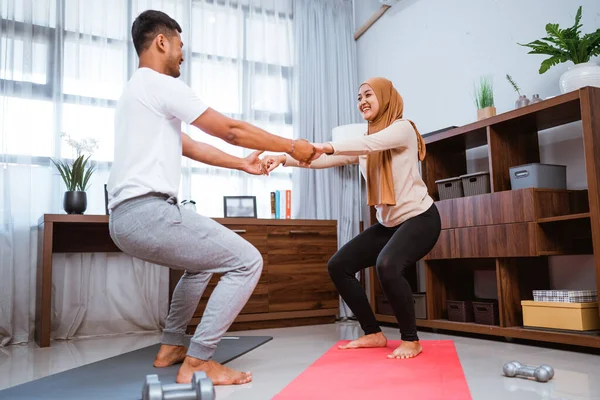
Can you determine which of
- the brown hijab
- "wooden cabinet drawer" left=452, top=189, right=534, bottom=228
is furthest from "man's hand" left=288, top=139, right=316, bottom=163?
"wooden cabinet drawer" left=452, top=189, right=534, bottom=228

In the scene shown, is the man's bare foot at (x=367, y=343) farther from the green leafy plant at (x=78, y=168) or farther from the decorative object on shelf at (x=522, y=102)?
the green leafy plant at (x=78, y=168)

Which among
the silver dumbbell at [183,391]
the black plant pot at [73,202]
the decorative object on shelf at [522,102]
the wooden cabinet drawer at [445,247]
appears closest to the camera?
the silver dumbbell at [183,391]

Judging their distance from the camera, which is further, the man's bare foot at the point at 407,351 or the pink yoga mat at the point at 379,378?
the man's bare foot at the point at 407,351

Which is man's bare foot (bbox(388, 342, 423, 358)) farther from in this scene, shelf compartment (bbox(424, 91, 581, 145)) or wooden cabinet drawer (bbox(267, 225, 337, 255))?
wooden cabinet drawer (bbox(267, 225, 337, 255))

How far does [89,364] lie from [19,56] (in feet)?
7.45

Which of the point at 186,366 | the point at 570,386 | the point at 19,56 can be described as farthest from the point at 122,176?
the point at 19,56

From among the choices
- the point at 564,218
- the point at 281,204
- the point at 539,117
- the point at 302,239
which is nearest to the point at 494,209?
the point at 564,218

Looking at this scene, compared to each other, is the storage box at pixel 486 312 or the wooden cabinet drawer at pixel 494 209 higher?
the wooden cabinet drawer at pixel 494 209

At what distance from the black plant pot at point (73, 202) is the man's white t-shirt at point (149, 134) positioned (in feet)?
5.28

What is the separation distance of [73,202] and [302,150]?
1.81 m

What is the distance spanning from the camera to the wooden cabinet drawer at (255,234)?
12.6ft

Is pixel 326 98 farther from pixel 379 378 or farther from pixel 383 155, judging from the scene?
pixel 379 378

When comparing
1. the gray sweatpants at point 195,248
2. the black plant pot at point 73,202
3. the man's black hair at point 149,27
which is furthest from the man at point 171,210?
the black plant pot at point 73,202

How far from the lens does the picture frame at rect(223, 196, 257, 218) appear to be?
4090 mm
